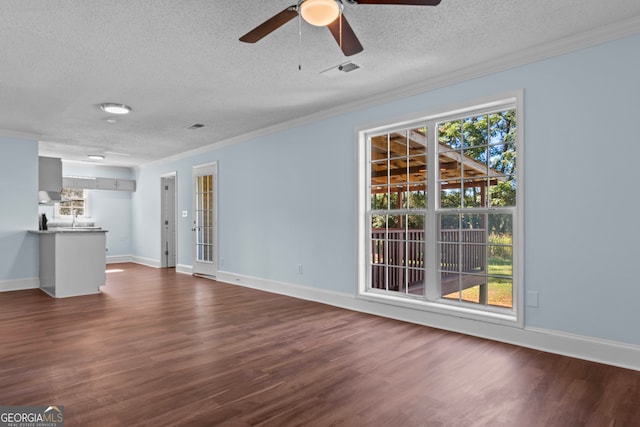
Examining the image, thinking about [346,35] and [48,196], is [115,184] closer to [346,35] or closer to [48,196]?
[48,196]

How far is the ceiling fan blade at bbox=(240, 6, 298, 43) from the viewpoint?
7.25 ft

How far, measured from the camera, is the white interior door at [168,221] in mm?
9164

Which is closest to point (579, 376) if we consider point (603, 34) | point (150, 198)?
point (603, 34)

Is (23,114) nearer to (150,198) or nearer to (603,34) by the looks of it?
(150,198)

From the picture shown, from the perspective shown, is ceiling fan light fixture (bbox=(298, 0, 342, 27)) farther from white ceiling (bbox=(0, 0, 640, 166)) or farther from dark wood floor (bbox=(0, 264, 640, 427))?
dark wood floor (bbox=(0, 264, 640, 427))

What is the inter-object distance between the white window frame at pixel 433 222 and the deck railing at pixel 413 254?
0.12m

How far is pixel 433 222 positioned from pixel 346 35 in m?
2.40

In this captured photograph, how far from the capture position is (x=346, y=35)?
2471 millimetres

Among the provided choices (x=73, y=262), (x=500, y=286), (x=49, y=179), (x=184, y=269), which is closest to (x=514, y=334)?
(x=500, y=286)

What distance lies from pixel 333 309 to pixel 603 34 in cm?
385

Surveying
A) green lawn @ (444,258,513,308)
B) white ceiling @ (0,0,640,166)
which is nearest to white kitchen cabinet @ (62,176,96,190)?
white ceiling @ (0,0,640,166)

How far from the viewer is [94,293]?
597 centimetres

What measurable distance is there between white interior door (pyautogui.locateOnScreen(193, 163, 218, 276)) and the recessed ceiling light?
2.43 meters

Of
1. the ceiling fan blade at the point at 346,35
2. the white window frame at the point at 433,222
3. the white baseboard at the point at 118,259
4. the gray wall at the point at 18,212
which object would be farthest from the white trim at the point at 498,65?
the white baseboard at the point at 118,259
